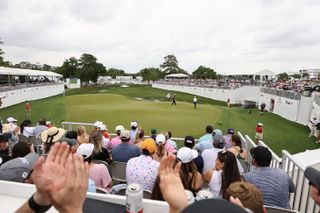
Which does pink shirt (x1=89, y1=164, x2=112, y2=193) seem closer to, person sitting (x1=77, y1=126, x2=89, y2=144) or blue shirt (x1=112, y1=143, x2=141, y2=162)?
blue shirt (x1=112, y1=143, x2=141, y2=162)

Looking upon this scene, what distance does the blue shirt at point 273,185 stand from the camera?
3496 mm

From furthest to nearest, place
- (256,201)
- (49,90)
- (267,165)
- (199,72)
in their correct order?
(199,72) → (49,90) → (267,165) → (256,201)

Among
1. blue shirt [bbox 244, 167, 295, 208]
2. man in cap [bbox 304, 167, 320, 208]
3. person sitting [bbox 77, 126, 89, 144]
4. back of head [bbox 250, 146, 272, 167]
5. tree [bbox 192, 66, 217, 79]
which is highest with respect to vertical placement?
tree [bbox 192, 66, 217, 79]

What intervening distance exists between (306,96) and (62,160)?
21.6 m

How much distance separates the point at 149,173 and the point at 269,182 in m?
1.96

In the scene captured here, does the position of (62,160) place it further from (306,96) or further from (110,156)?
(306,96)

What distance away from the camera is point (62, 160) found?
5.07 feet

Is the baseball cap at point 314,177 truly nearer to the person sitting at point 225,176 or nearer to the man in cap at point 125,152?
the person sitting at point 225,176

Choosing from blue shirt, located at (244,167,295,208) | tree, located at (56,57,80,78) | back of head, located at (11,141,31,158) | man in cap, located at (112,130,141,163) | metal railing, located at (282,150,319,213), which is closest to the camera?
blue shirt, located at (244,167,295,208)

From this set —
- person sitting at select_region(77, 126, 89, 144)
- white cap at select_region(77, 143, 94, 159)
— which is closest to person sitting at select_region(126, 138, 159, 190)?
white cap at select_region(77, 143, 94, 159)

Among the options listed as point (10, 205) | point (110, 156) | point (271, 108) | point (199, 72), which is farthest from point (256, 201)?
point (199, 72)

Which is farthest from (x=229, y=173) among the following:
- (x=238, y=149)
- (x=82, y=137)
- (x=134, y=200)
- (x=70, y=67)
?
(x=70, y=67)

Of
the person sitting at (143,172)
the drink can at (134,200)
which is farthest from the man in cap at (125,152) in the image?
the drink can at (134,200)

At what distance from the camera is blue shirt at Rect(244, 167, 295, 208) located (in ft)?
11.5
